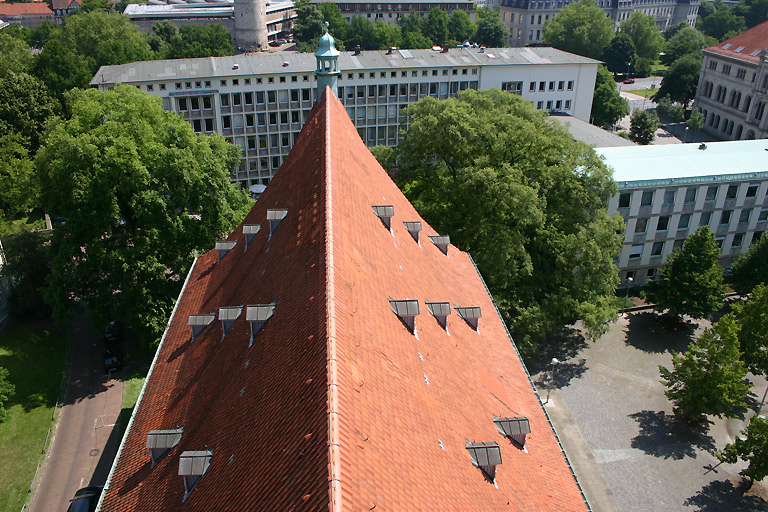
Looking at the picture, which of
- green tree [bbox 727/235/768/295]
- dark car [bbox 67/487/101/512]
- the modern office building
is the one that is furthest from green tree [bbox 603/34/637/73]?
dark car [bbox 67/487/101/512]

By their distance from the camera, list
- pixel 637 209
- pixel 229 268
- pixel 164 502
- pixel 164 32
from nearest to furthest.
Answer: pixel 164 502 < pixel 229 268 < pixel 637 209 < pixel 164 32

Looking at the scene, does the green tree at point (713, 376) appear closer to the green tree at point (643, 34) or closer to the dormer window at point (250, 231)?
the dormer window at point (250, 231)

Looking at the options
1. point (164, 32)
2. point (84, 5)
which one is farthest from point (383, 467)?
point (84, 5)

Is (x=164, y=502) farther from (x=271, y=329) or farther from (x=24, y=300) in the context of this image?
(x=24, y=300)

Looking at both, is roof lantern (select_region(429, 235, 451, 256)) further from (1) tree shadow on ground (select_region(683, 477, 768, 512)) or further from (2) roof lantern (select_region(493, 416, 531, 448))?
(1) tree shadow on ground (select_region(683, 477, 768, 512))

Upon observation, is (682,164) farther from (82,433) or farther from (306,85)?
(82,433)
